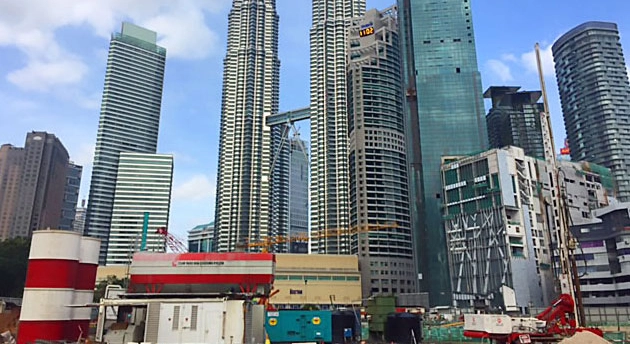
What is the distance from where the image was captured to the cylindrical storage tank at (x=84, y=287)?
121ft

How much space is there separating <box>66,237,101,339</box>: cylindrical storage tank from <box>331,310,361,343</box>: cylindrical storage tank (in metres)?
27.4

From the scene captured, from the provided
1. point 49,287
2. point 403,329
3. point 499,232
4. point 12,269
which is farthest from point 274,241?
point 49,287

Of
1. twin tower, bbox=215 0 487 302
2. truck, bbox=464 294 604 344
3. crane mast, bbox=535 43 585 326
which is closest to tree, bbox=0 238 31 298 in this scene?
truck, bbox=464 294 604 344

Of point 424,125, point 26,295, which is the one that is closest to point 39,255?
point 26,295

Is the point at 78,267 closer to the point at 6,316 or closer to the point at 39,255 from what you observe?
the point at 39,255

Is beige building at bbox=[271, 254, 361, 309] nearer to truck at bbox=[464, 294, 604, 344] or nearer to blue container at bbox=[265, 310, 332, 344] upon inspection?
blue container at bbox=[265, 310, 332, 344]

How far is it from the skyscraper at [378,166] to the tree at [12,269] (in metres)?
106

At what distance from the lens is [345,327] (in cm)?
5312

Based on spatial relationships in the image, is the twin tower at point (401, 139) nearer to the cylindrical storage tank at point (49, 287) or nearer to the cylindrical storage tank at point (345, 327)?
the cylindrical storage tank at point (345, 327)

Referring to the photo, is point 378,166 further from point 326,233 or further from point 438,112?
point 326,233

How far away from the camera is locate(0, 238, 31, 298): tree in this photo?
89.6 metres

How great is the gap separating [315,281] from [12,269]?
88.5 m

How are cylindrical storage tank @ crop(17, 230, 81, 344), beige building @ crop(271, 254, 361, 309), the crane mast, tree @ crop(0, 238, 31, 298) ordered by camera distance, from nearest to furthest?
cylindrical storage tank @ crop(17, 230, 81, 344) < the crane mast < tree @ crop(0, 238, 31, 298) < beige building @ crop(271, 254, 361, 309)

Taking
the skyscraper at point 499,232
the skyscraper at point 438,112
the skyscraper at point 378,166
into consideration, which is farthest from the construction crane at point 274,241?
the skyscraper at point 499,232
